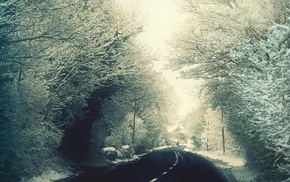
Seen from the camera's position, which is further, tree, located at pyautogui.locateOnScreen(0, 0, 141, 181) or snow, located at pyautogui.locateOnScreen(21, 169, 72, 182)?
snow, located at pyautogui.locateOnScreen(21, 169, 72, 182)

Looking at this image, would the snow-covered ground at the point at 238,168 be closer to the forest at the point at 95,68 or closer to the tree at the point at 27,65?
the forest at the point at 95,68

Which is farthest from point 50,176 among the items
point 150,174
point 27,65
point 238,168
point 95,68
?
point 238,168

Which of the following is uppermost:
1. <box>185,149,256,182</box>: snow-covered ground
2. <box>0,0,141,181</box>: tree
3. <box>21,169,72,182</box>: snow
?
<box>0,0,141,181</box>: tree

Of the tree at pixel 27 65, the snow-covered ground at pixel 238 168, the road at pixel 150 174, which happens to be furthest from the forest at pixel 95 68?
the road at pixel 150 174

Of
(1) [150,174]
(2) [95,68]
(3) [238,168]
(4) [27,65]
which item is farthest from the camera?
(3) [238,168]

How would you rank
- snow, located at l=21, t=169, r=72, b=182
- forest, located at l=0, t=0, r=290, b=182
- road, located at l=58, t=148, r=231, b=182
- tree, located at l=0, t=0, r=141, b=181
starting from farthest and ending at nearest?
road, located at l=58, t=148, r=231, b=182, snow, located at l=21, t=169, r=72, b=182, tree, located at l=0, t=0, r=141, b=181, forest, located at l=0, t=0, r=290, b=182

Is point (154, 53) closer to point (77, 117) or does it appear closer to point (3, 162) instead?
point (77, 117)

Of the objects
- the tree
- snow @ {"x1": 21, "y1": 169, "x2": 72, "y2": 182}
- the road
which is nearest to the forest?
the tree

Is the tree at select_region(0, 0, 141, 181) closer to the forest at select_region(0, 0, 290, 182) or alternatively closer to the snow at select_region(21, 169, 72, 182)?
the forest at select_region(0, 0, 290, 182)

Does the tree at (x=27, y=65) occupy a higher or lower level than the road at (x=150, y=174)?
higher

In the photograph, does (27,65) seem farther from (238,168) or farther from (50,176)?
(238,168)

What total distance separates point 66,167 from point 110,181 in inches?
206

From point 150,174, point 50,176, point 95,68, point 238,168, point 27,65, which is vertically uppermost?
point 95,68

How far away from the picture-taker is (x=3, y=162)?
25.7ft
